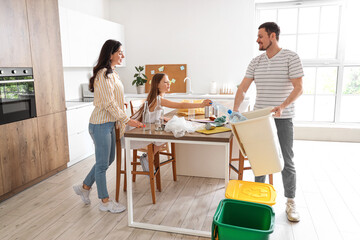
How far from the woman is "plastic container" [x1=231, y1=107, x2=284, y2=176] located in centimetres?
89

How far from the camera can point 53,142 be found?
11.5 ft

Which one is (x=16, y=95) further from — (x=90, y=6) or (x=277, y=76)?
(x=90, y=6)

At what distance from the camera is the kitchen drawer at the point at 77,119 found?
381cm

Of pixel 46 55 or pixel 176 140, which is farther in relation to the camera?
pixel 46 55

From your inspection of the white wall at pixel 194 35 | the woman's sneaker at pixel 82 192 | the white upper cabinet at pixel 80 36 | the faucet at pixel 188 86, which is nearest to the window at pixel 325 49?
the white wall at pixel 194 35

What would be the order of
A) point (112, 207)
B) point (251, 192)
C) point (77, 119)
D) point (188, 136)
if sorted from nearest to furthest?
point (251, 192) → point (188, 136) → point (112, 207) → point (77, 119)

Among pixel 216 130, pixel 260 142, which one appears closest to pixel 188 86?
pixel 216 130

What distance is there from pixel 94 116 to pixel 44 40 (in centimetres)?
135

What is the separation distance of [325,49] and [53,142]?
4.49 metres

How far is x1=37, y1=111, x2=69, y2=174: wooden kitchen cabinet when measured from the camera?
3338 mm

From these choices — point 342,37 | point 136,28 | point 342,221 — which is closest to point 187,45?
point 136,28

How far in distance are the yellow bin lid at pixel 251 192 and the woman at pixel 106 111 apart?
90 centimetres

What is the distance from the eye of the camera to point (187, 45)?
5.42 metres

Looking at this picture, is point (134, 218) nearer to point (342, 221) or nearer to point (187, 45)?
point (342, 221)
